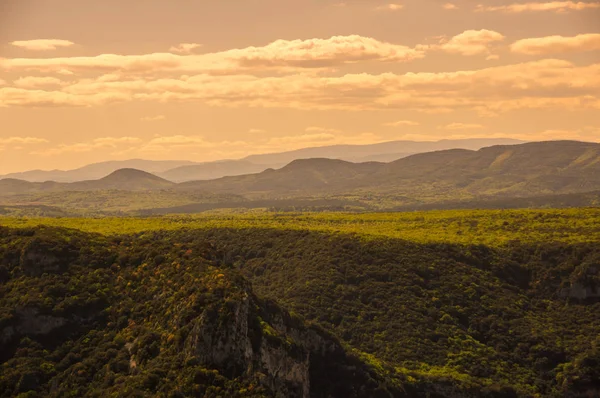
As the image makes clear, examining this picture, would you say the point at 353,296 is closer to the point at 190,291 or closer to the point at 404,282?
the point at 404,282

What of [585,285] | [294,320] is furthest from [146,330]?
[585,285]

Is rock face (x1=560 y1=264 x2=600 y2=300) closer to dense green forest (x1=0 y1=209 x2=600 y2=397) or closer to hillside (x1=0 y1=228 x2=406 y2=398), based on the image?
dense green forest (x1=0 y1=209 x2=600 y2=397)

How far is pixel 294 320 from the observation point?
12438 centimetres

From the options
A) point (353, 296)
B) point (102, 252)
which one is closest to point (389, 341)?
point (353, 296)

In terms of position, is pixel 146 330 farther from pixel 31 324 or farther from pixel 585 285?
pixel 585 285

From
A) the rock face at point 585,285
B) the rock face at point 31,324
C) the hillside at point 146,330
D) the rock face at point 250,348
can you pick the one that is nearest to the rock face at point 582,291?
the rock face at point 585,285

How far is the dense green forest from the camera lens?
9294 centimetres

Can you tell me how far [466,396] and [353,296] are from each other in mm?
43301

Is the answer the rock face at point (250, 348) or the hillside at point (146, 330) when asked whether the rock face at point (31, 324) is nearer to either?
the hillside at point (146, 330)

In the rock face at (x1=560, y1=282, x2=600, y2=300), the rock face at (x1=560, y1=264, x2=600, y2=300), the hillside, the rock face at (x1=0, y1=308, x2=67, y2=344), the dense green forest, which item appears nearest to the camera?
the hillside

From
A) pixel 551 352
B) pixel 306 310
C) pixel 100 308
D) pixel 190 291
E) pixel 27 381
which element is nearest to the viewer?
pixel 27 381

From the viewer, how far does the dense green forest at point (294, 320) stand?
305 feet

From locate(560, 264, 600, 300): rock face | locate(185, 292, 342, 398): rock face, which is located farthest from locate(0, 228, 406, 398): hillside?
locate(560, 264, 600, 300): rock face

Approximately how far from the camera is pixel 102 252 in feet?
400
